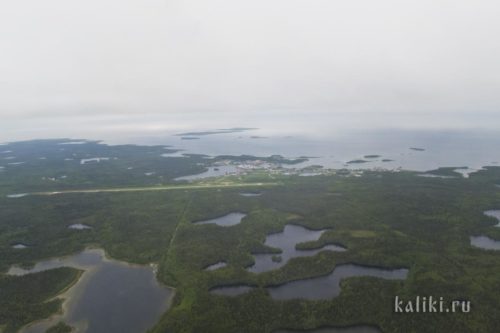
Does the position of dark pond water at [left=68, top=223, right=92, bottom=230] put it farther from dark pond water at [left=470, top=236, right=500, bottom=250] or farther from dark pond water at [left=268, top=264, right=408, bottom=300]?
dark pond water at [left=470, top=236, right=500, bottom=250]

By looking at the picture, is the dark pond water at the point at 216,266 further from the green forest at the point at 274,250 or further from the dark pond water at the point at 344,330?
the dark pond water at the point at 344,330

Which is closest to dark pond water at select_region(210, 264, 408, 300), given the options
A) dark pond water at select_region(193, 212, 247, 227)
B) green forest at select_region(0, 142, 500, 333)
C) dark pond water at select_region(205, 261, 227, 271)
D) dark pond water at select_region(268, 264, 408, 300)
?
dark pond water at select_region(268, 264, 408, 300)

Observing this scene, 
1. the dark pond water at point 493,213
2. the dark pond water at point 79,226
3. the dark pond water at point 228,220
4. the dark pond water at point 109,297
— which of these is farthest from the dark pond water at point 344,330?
the dark pond water at point 79,226

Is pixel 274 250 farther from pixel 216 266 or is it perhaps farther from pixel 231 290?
pixel 231 290

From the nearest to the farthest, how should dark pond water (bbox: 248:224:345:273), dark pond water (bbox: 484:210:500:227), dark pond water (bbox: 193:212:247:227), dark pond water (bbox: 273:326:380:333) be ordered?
dark pond water (bbox: 273:326:380:333)
dark pond water (bbox: 248:224:345:273)
dark pond water (bbox: 484:210:500:227)
dark pond water (bbox: 193:212:247:227)

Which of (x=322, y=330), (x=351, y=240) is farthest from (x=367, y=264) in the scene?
(x=322, y=330)

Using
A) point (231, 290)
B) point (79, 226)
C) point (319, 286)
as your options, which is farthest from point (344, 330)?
point (79, 226)
